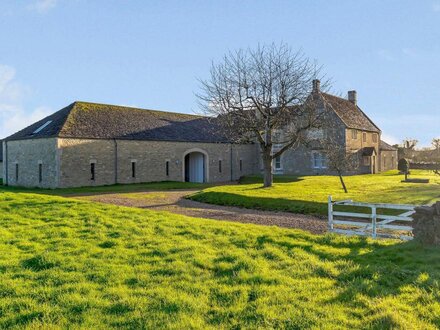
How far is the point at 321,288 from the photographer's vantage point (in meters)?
6.73

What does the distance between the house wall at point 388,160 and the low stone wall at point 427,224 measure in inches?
1671

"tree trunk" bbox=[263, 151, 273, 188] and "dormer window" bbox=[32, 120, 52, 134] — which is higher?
"dormer window" bbox=[32, 120, 52, 134]

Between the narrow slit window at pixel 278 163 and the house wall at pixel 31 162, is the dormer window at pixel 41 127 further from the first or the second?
the narrow slit window at pixel 278 163

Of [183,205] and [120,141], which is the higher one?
[120,141]

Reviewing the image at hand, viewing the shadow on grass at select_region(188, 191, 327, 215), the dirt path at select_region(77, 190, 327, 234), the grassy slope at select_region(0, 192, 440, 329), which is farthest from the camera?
the shadow on grass at select_region(188, 191, 327, 215)

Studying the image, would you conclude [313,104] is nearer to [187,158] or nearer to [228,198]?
[228,198]

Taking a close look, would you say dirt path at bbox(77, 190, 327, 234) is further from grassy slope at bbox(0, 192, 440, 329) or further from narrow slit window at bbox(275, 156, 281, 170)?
narrow slit window at bbox(275, 156, 281, 170)

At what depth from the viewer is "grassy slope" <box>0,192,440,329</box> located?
5.59 metres

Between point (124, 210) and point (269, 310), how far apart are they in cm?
1069

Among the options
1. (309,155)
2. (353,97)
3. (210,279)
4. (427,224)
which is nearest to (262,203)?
(427,224)

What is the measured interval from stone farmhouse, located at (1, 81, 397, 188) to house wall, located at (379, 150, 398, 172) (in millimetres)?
3660

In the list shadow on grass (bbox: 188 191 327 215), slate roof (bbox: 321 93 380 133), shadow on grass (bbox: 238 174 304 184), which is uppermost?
slate roof (bbox: 321 93 380 133)

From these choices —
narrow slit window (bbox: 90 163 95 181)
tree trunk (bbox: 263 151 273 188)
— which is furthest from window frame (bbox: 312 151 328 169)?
narrow slit window (bbox: 90 163 95 181)

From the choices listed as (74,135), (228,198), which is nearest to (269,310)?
(228,198)
